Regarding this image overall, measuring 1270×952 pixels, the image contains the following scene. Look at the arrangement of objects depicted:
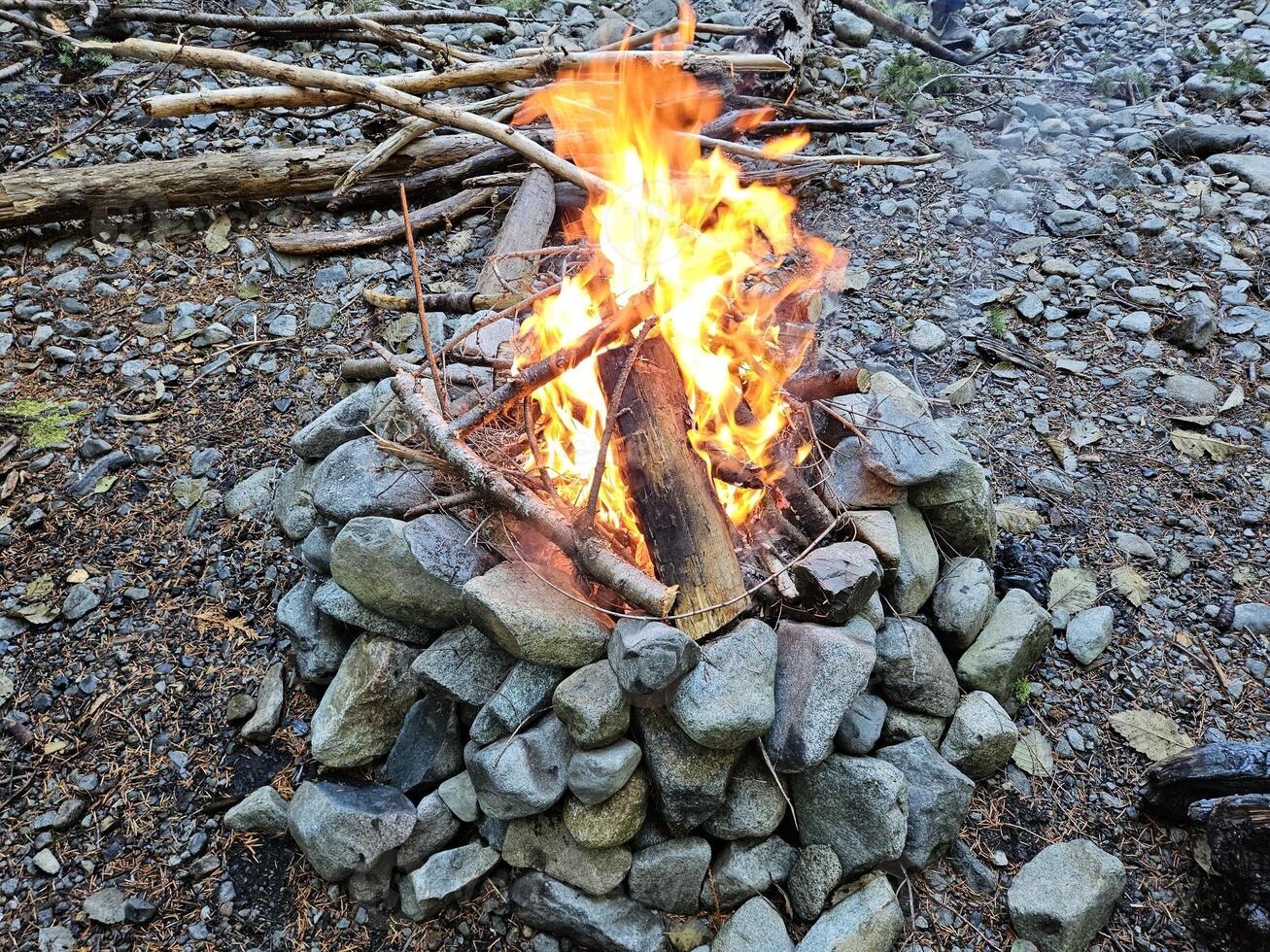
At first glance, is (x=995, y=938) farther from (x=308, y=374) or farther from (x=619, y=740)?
(x=308, y=374)

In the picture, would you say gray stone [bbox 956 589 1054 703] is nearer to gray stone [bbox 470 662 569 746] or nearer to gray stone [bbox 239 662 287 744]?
gray stone [bbox 470 662 569 746]

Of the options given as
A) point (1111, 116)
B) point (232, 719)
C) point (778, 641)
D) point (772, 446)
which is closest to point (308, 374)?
point (232, 719)

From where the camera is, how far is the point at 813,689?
112 inches

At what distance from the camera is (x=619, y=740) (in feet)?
9.22

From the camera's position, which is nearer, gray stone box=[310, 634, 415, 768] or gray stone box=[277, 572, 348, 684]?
gray stone box=[310, 634, 415, 768]

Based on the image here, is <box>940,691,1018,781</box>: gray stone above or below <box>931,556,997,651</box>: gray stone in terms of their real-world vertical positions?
below

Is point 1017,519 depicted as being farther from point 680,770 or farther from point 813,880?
point 680,770

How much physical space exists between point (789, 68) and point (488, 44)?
7.84 feet

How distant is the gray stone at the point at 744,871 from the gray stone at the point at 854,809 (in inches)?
4.0

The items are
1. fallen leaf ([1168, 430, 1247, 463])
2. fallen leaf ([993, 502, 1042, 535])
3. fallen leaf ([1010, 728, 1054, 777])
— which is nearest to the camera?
fallen leaf ([1010, 728, 1054, 777])

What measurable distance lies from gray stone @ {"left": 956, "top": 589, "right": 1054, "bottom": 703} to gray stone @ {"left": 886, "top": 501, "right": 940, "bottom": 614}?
266mm

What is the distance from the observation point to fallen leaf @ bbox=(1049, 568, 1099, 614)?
3658 millimetres

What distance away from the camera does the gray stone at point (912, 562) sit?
331 cm

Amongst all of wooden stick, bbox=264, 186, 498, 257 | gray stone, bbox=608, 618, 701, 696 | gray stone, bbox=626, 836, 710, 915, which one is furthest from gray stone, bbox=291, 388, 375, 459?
gray stone, bbox=626, 836, 710, 915
